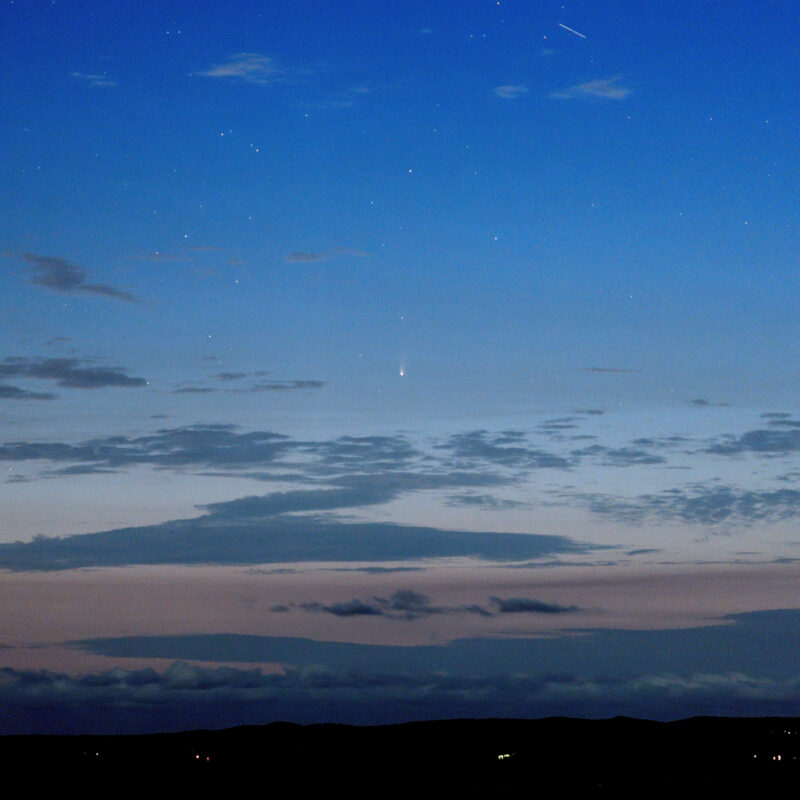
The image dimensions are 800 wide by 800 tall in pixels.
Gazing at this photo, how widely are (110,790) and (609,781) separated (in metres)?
79.2

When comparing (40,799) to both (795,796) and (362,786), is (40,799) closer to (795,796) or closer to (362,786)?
(362,786)

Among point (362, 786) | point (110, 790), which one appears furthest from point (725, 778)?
point (110, 790)

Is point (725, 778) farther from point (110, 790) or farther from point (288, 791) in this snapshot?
point (110, 790)

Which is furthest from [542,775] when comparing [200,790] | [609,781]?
[200,790]

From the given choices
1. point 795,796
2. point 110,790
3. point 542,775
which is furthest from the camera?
point 542,775

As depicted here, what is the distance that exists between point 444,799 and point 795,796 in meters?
51.1

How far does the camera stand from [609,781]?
18450 centimetres

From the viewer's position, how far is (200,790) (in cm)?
18538

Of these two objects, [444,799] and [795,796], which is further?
[444,799]

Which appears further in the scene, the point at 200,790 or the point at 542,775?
the point at 542,775

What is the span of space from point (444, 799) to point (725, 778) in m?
44.7

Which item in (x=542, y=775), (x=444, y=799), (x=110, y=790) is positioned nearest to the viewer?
(x=444, y=799)

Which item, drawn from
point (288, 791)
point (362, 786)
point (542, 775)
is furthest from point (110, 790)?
point (542, 775)

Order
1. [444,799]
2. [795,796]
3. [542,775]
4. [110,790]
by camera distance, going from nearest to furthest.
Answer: [795,796], [444,799], [110,790], [542,775]
